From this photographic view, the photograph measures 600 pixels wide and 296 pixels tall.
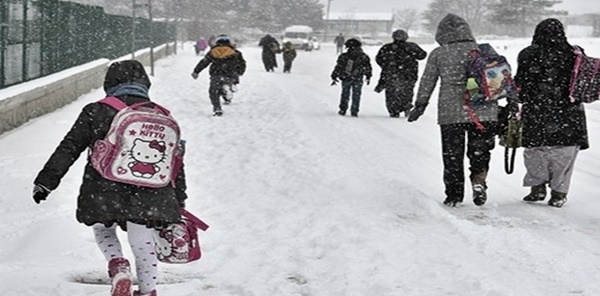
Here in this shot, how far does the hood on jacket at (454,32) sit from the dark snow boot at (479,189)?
4.11ft

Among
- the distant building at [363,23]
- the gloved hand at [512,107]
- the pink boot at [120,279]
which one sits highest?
the gloved hand at [512,107]

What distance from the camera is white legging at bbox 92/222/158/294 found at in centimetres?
394

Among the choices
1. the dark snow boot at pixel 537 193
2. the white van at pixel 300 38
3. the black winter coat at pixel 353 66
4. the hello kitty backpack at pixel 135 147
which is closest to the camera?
the hello kitty backpack at pixel 135 147

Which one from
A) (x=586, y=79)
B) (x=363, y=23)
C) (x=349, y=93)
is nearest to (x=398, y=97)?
(x=349, y=93)

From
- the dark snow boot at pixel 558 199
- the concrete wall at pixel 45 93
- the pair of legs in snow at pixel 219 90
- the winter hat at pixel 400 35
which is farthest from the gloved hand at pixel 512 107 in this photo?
the pair of legs in snow at pixel 219 90

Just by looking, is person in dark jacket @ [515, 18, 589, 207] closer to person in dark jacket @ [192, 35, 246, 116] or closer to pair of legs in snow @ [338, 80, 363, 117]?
pair of legs in snow @ [338, 80, 363, 117]

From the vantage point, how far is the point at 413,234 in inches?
234

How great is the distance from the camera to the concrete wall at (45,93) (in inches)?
402

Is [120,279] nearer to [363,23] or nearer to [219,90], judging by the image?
[219,90]

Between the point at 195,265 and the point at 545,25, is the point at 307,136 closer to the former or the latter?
the point at 545,25

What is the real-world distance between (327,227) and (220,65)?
29.1ft

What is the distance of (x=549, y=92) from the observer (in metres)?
6.74

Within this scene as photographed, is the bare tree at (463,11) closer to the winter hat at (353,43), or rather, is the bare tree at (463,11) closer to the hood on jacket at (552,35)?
the winter hat at (353,43)

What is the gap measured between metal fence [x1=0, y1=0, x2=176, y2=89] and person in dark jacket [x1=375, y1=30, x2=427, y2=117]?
611 cm
